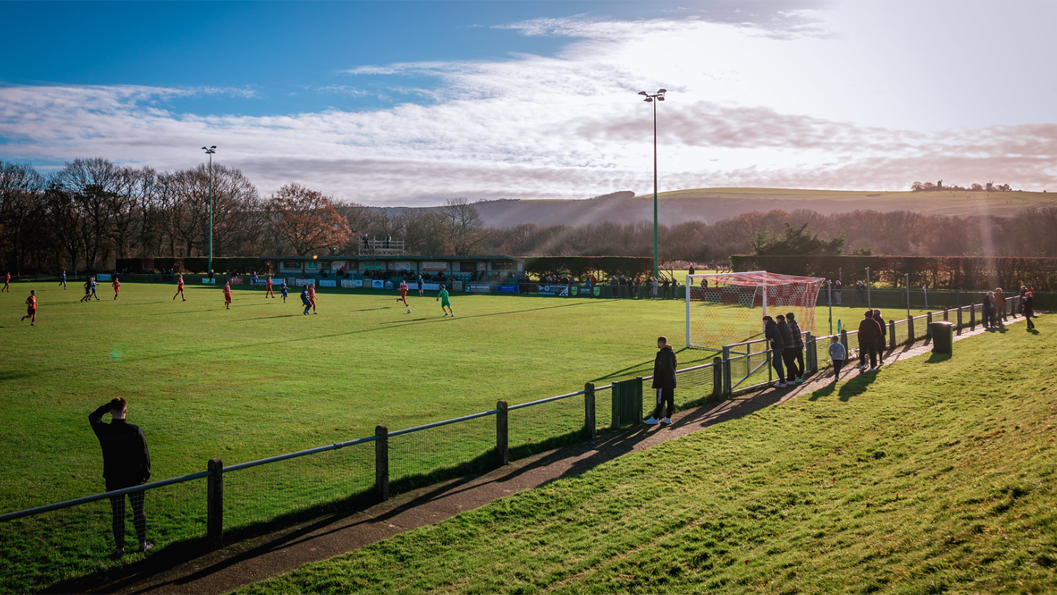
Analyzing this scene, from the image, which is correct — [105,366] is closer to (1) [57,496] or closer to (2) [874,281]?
(1) [57,496]

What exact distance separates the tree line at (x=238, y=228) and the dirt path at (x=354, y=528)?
51878 mm

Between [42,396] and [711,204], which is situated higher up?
[711,204]

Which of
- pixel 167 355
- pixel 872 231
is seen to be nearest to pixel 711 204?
pixel 872 231

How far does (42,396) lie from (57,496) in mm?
7023

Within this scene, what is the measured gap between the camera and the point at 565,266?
63.3 meters

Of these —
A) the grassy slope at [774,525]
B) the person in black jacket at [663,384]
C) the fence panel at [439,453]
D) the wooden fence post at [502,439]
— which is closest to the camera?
the grassy slope at [774,525]

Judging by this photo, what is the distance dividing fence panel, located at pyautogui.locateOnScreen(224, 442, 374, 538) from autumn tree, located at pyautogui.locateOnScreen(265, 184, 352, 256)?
87990 millimetres

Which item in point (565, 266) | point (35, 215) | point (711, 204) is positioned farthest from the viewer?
point (711, 204)

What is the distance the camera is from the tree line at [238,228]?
82.6 metres

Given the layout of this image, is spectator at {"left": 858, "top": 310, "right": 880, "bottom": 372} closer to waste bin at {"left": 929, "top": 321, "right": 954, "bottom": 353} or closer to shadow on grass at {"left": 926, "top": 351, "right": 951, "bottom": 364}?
shadow on grass at {"left": 926, "top": 351, "right": 951, "bottom": 364}

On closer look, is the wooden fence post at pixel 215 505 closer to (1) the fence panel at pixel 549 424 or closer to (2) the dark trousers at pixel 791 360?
(1) the fence panel at pixel 549 424

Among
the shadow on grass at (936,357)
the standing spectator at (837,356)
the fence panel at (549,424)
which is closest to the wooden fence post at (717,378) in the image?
the fence panel at (549,424)

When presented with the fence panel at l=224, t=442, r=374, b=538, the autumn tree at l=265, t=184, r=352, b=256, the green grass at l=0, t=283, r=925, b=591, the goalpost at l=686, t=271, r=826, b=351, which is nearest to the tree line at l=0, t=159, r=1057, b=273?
the autumn tree at l=265, t=184, r=352, b=256

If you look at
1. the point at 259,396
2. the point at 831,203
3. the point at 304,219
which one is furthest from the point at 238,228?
the point at 831,203
